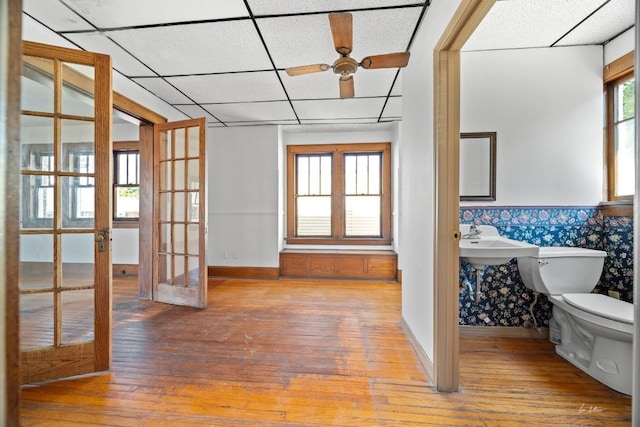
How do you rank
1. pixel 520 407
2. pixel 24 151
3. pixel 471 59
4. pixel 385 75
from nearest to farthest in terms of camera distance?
pixel 520 407 < pixel 24 151 < pixel 471 59 < pixel 385 75

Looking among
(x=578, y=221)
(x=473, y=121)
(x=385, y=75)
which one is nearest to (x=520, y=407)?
(x=578, y=221)

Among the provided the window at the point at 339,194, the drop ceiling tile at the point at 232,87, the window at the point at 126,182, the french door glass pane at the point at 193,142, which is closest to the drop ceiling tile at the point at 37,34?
the drop ceiling tile at the point at 232,87

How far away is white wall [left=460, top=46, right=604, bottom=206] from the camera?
230cm

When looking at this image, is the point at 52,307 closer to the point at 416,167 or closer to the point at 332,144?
the point at 416,167

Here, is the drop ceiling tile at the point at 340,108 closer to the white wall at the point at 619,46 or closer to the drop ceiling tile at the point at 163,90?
the drop ceiling tile at the point at 163,90

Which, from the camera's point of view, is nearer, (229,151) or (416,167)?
(416,167)

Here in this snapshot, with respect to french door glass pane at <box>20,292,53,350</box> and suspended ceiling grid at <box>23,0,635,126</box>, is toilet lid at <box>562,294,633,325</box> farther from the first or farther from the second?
french door glass pane at <box>20,292,53,350</box>

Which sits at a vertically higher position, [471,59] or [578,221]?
[471,59]

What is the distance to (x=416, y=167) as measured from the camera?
86.3 inches

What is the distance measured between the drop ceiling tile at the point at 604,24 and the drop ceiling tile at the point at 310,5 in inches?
54.1

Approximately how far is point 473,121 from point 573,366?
2.03 metres

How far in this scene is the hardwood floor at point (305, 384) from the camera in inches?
59.7

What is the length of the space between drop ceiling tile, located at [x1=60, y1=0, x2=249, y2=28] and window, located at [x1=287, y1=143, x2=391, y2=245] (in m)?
2.94

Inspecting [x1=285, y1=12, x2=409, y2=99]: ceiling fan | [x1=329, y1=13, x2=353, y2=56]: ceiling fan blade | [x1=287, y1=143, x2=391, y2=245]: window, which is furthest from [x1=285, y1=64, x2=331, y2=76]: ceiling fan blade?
[x1=287, y1=143, x2=391, y2=245]: window
